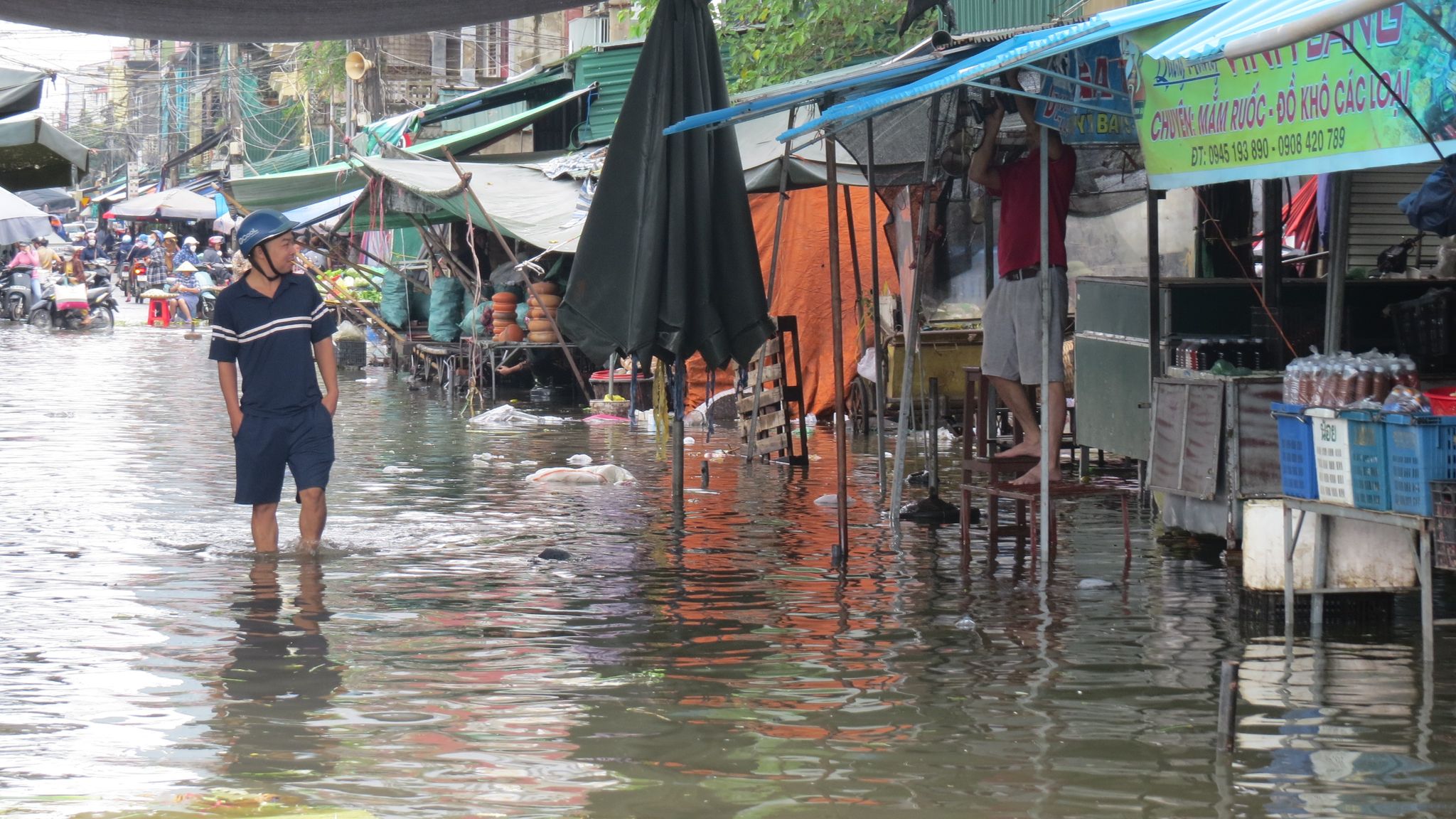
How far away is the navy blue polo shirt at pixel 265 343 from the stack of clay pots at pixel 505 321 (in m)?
11.3

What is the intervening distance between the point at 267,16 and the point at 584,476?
4103 mm

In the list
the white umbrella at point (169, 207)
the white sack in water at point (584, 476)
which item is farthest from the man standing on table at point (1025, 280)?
the white umbrella at point (169, 207)

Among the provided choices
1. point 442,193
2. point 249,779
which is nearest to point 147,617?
point 249,779

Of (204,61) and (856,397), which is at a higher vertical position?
(204,61)

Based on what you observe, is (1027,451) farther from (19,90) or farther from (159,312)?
(159,312)

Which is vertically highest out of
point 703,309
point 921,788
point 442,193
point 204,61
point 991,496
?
point 204,61

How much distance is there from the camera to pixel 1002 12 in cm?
1830

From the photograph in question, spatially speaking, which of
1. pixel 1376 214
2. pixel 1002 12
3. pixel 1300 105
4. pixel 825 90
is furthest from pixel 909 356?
pixel 1002 12

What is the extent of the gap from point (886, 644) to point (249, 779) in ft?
8.34

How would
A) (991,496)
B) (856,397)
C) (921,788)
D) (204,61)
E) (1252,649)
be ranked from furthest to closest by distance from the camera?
(204,61)
(856,397)
(991,496)
(1252,649)
(921,788)

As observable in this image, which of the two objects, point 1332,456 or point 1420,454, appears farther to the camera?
point 1332,456

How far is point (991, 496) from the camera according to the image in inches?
307

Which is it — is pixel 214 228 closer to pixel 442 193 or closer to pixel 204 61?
pixel 204 61

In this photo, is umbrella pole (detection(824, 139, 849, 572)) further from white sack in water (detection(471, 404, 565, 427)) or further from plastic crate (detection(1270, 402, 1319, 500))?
white sack in water (detection(471, 404, 565, 427))
